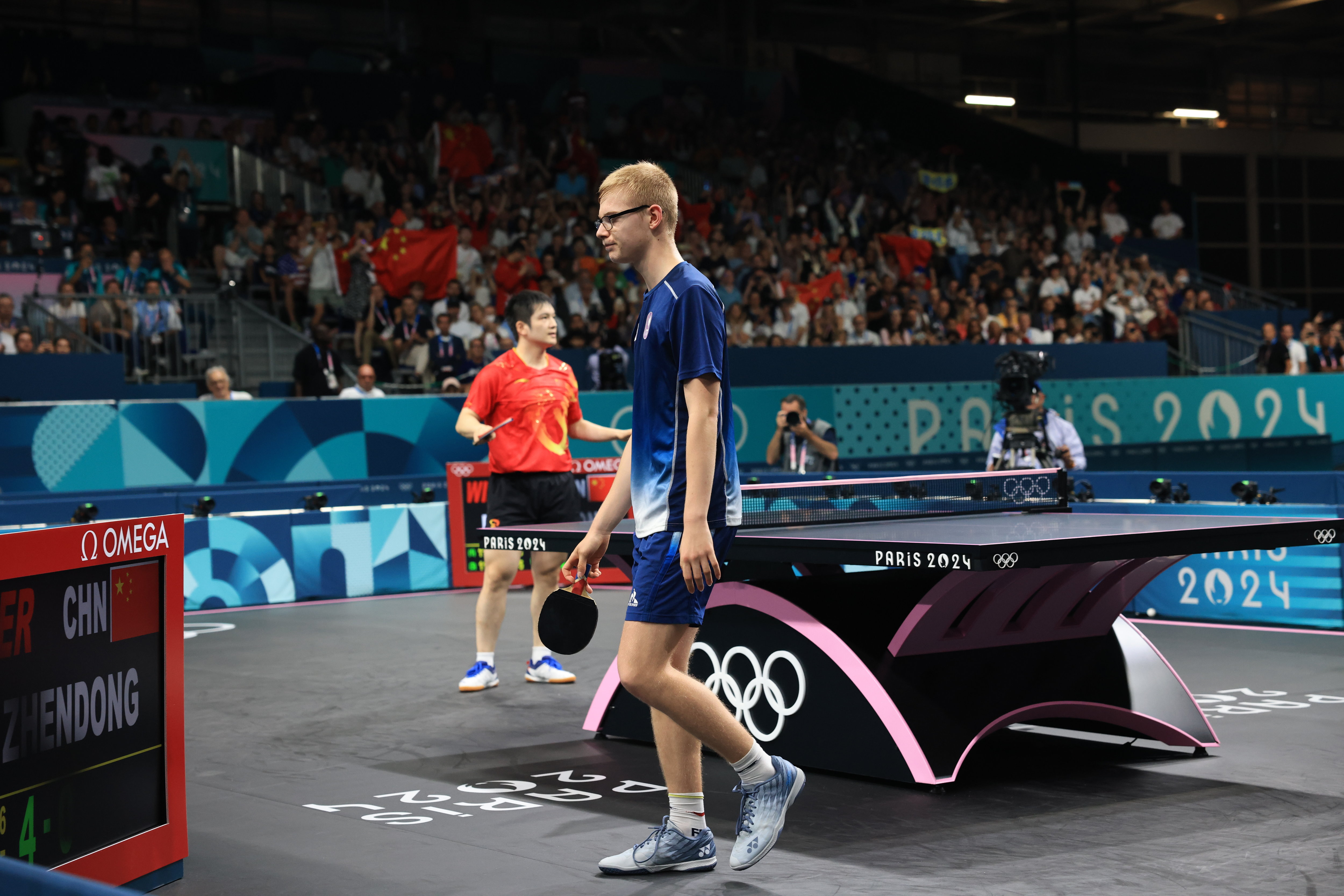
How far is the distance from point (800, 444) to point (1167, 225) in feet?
59.2

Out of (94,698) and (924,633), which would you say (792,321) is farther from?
(94,698)

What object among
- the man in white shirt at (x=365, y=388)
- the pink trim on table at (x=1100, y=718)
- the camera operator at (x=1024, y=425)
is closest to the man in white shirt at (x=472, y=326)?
the man in white shirt at (x=365, y=388)

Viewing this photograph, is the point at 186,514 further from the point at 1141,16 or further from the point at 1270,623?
the point at 1141,16

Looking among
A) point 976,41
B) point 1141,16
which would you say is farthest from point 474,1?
point 1141,16

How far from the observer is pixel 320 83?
22578mm

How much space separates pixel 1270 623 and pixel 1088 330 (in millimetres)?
12688

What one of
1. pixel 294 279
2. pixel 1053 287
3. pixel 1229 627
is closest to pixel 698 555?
pixel 1229 627

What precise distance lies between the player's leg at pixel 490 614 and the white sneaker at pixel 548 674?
0.85 feet

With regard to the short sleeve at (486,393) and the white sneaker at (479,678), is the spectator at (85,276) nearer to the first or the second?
the short sleeve at (486,393)

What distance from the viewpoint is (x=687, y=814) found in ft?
15.7

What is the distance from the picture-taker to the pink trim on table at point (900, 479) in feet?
21.0

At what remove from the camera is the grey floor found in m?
4.68

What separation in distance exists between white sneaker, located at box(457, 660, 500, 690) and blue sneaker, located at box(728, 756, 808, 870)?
3795 mm

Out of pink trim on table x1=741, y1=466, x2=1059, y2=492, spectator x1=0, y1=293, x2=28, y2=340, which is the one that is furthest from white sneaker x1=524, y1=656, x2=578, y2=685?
spectator x1=0, y1=293, x2=28, y2=340
